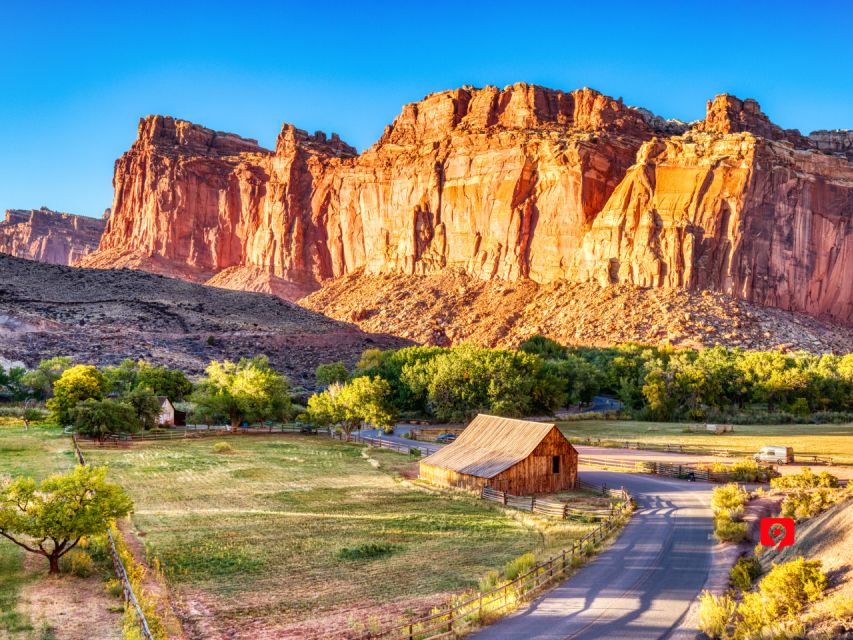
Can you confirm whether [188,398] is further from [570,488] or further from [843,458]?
[843,458]

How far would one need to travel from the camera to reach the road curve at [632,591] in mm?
17234

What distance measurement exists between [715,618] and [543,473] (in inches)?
806

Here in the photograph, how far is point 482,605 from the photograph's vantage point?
18.2m

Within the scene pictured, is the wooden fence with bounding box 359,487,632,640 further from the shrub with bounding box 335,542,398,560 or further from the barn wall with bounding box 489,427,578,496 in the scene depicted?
the barn wall with bounding box 489,427,578,496

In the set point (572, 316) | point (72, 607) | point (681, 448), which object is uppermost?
point (572, 316)

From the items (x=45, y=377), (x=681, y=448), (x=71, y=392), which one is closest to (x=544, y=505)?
(x=681, y=448)

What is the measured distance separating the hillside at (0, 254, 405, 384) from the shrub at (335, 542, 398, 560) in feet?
208

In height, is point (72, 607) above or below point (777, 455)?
below

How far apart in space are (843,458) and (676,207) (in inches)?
3287

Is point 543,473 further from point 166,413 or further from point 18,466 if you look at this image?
point 166,413

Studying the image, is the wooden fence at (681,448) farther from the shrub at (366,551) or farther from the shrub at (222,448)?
the shrub at (366,551)

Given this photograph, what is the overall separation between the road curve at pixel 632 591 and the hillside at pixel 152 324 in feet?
219

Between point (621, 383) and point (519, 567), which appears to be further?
point (621, 383)

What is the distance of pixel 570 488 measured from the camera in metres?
37.8
